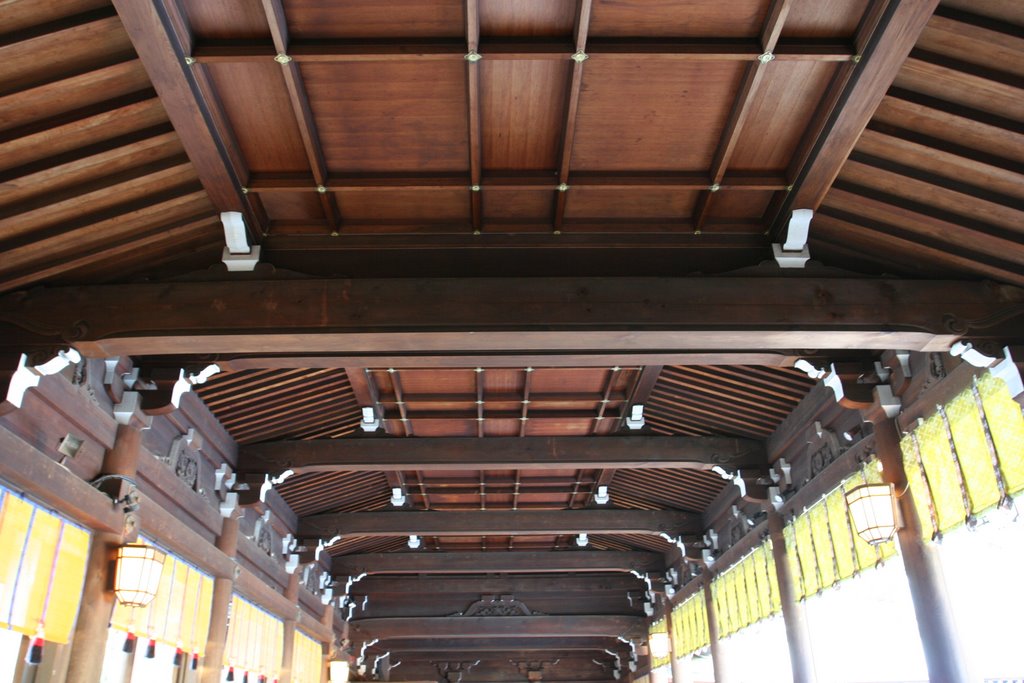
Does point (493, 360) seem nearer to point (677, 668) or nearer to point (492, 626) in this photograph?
point (677, 668)

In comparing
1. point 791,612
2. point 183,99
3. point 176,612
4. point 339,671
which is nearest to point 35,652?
point 176,612

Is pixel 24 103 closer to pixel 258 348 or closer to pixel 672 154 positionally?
pixel 258 348

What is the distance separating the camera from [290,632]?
10758mm

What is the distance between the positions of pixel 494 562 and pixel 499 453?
220 inches

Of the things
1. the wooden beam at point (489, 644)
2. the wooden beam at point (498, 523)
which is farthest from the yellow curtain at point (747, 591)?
the wooden beam at point (489, 644)

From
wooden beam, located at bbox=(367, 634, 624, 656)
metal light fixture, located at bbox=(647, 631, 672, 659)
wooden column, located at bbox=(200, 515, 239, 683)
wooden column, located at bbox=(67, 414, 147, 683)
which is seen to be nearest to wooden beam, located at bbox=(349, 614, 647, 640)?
metal light fixture, located at bbox=(647, 631, 672, 659)

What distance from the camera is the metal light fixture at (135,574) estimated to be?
5.60 m

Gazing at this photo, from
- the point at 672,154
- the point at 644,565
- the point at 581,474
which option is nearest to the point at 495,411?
the point at 581,474

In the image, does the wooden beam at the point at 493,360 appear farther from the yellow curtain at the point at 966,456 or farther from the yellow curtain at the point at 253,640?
the yellow curtain at the point at 253,640

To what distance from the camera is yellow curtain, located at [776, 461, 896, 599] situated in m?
6.34

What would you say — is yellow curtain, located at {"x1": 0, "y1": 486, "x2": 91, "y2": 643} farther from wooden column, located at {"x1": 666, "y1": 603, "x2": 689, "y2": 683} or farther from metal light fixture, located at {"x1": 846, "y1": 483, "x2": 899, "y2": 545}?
wooden column, located at {"x1": 666, "y1": 603, "x2": 689, "y2": 683}

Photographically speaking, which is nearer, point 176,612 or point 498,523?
point 176,612

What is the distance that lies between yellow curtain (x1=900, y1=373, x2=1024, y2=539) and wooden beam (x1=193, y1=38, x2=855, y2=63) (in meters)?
2.41

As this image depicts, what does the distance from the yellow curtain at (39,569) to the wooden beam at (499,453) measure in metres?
3.01
